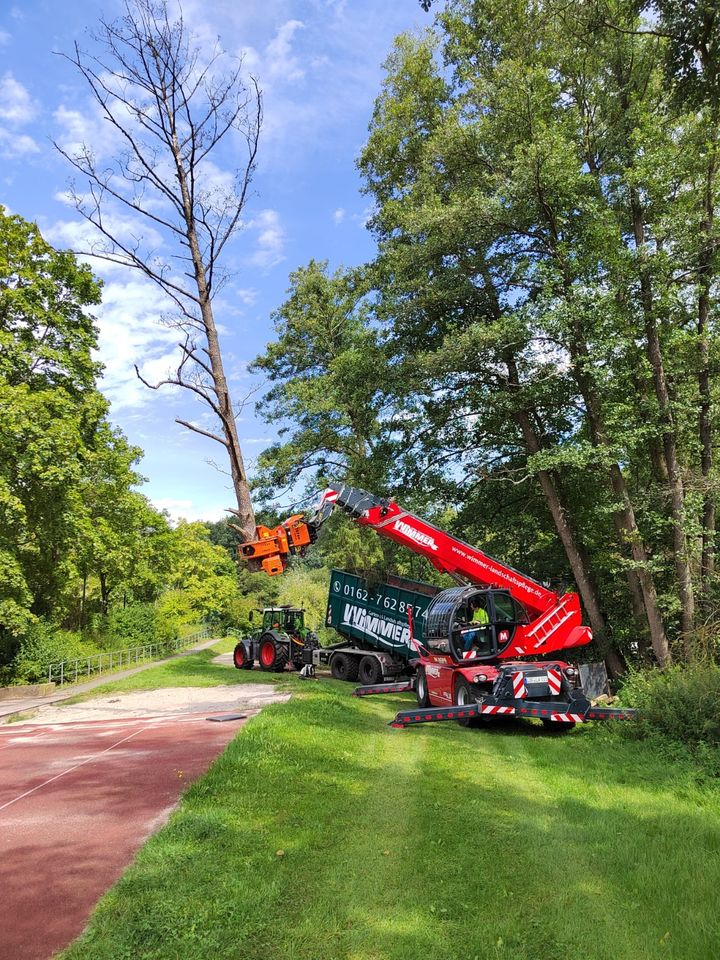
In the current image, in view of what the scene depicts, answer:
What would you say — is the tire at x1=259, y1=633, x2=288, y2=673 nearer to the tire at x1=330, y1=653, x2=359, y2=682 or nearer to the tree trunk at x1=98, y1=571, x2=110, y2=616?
the tire at x1=330, y1=653, x2=359, y2=682

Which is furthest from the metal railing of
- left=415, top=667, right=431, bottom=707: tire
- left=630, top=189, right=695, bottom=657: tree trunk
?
left=630, top=189, right=695, bottom=657: tree trunk

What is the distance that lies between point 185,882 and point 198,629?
5547 cm

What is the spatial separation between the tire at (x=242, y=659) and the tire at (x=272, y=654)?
2.42ft

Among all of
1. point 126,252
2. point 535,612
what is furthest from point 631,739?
point 126,252

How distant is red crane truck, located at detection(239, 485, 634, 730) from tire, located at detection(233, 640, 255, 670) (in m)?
9.63

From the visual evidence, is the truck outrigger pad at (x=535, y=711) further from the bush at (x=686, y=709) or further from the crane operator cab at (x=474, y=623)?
the crane operator cab at (x=474, y=623)

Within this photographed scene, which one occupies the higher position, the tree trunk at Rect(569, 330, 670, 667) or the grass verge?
the tree trunk at Rect(569, 330, 670, 667)

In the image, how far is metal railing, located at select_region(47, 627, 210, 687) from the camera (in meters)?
22.4

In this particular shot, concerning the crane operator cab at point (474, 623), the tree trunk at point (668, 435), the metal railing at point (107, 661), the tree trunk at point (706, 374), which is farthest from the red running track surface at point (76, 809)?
the tree trunk at point (706, 374)

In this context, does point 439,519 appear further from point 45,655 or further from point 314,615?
point 314,615

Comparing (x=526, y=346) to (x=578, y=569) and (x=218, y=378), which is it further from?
(x=218, y=378)

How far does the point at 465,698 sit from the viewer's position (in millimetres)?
11578

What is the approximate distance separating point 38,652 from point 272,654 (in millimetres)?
8162

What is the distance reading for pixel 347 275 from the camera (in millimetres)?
27766
